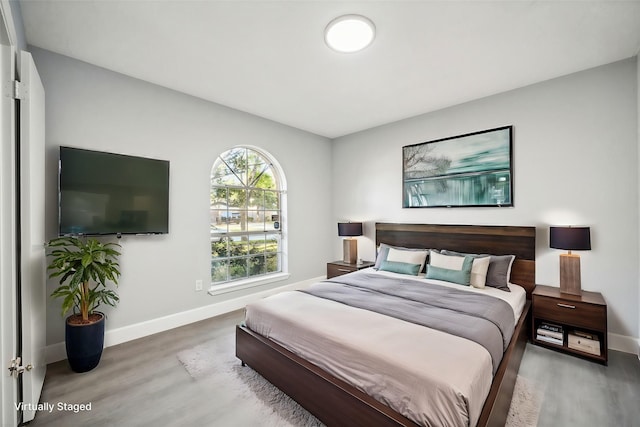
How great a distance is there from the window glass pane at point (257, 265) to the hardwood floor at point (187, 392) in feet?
5.06

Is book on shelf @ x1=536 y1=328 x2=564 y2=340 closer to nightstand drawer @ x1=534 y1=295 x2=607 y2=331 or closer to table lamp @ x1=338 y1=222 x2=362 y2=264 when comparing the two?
nightstand drawer @ x1=534 y1=295 x2=607 y2=331

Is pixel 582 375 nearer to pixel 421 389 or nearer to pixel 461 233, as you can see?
pixel 461 233

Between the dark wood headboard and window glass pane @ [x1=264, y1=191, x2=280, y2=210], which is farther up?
window glass pane @ [x1=264, y1=191, x2=280, y2=210]

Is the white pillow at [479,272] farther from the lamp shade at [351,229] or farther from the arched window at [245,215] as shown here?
the arched window at [245,215]

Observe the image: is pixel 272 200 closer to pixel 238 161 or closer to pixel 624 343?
pixel 238 161

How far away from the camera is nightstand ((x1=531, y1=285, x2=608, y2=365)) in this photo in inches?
94.7

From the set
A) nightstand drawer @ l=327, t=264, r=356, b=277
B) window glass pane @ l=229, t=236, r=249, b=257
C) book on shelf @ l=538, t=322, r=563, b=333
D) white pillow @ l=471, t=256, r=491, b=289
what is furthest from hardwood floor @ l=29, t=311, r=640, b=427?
nightstand drawer @ l=327, t=264, r=356, b=277

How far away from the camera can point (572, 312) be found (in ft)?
8.27

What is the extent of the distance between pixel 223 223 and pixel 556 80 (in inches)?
168

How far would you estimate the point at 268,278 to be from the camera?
4.14m

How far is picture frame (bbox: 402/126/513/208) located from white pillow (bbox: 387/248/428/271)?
0.76 m

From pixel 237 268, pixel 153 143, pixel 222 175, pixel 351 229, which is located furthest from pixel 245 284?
pixel 153 143

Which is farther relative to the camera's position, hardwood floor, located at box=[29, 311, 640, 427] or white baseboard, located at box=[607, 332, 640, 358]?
white baseboard, located at box=[607, 332, 640, 358]

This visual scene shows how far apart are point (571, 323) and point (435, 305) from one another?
1419 mm
